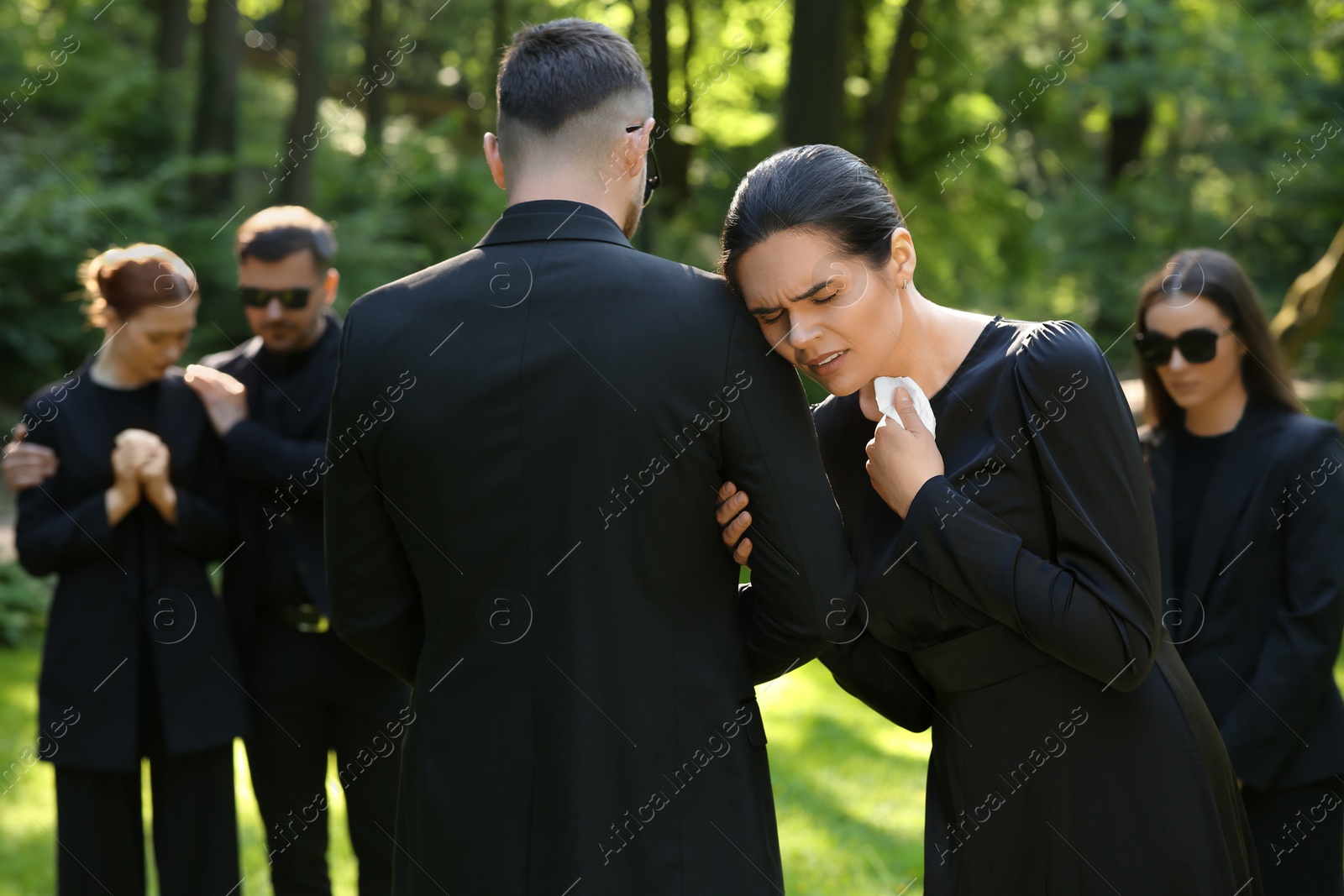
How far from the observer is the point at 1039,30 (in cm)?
2228

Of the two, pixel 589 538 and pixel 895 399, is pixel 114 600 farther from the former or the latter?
pixel 895 399

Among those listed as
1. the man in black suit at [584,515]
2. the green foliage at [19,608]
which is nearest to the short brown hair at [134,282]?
the man in black suit at [584,515]

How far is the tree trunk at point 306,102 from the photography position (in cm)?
1322

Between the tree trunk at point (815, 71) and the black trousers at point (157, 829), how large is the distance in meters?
7.70

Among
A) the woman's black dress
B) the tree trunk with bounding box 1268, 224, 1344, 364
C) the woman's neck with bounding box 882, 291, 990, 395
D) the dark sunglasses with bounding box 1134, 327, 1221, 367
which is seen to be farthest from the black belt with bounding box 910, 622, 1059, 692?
the tree trunk with bounding box 1268, 224, 1344, 364

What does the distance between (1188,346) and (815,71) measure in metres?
7.12

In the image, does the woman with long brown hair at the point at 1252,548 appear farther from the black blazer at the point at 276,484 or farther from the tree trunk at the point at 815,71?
the tree trunk at the point at 815,71

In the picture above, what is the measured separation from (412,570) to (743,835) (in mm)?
917

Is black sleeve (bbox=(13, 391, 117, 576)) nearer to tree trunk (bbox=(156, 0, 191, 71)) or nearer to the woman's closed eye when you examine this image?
the woman's closed eye

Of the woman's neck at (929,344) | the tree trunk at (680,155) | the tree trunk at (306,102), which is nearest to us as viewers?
the woman's neck at (929,344)

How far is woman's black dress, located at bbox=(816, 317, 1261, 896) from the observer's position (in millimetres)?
2287

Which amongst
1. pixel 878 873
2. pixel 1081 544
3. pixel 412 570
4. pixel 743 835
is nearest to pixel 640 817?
pixel 743 835

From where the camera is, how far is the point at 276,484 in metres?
3.90

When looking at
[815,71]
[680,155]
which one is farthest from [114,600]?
[680,155]
